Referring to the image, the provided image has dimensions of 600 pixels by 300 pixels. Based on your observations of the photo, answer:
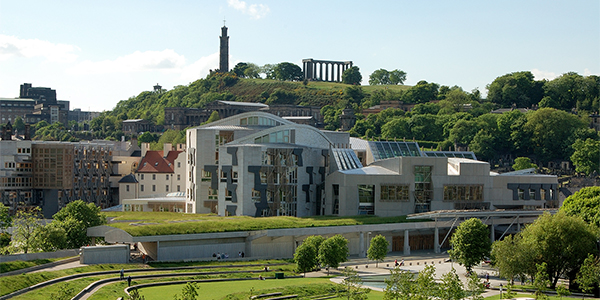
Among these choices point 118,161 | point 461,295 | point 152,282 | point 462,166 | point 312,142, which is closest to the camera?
point 461,295

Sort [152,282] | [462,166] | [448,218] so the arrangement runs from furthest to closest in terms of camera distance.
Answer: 1. [462,166]
2. [448,218]
3. [152,282]

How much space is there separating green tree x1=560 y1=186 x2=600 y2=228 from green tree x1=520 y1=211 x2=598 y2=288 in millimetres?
11008

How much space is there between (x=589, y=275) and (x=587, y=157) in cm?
11172

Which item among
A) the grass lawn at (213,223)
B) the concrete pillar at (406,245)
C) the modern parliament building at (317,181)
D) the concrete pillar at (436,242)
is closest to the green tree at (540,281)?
the grass lawn at (213,223)

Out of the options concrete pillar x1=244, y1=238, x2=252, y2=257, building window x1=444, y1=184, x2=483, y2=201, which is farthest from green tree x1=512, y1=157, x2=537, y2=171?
concrete pillar x1=244, y1=238, x2=252, y2=257

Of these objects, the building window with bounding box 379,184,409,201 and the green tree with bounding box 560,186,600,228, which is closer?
the green tree with bounding box 560,186,600,228

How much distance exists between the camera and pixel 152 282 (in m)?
61.6

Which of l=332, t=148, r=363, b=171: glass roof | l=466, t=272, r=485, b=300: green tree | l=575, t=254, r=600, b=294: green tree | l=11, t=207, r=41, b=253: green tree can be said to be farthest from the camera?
l=332, t=148, r=363, b=171: glass roof

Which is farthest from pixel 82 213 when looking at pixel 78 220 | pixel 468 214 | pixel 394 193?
pixel 468 214

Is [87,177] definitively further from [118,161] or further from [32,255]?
[32,255]

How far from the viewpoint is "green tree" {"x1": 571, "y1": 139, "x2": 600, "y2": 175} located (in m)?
164

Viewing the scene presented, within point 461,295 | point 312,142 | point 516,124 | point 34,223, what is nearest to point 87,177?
point 312,142

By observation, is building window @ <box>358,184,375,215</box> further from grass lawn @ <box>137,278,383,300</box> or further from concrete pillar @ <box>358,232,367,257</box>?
grass lawn @ <box>137,278,383,300</box>

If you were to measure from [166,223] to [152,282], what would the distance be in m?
18.2
